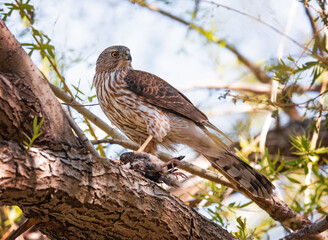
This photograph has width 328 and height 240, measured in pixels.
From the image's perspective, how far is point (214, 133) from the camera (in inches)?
160

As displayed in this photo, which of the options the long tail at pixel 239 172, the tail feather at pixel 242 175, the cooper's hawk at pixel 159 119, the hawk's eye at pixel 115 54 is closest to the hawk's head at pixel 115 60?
the hawk's eye at pixel 115 54

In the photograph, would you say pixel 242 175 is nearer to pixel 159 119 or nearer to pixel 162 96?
pixel 159 119

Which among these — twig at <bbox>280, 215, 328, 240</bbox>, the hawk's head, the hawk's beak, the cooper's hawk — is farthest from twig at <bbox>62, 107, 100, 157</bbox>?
the hawk's beak

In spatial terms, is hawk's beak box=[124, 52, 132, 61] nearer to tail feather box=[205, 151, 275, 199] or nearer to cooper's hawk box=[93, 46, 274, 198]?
cooper's hawk box=[93, 46, 274, 198]

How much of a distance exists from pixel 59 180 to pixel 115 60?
8.23 feet

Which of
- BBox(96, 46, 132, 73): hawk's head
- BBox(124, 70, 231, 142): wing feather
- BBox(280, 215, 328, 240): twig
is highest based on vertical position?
BBox(96, 46, 132, 73): hawk's head

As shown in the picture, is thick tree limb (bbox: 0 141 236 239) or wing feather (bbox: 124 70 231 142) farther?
wing feather (bbox: 124 70 231 142)

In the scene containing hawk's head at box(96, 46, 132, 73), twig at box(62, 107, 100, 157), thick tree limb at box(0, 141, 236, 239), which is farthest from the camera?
hawk's head at box(96, 46, 132, 73)

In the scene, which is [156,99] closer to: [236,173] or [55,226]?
[236,173]

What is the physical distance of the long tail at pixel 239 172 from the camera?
3633mm

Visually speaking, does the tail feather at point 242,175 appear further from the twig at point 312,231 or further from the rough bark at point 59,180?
the rough bark at point 59,180

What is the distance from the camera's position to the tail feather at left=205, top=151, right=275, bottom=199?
363 cm

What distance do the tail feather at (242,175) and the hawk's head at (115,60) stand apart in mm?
1454

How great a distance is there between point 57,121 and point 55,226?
0.66 meters
